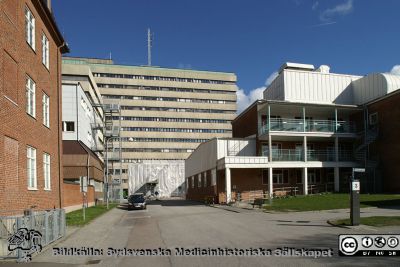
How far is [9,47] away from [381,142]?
3336 centimetres

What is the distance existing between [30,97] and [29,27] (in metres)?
3.32

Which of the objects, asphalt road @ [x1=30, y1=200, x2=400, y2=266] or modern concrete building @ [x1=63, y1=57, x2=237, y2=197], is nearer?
asphalt road @ [x1=30, y1=200, x2=400, y2=266]

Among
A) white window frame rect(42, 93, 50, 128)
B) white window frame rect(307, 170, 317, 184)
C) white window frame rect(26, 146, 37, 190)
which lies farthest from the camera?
white window frame rect(307, 170, 317, 184)

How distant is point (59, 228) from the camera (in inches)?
613

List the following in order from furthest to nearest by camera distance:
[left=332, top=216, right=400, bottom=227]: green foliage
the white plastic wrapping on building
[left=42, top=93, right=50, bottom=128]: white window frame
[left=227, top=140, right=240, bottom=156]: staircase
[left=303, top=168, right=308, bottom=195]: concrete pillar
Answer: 1. the white plastic wrapping on building
2. [left=227, top=140, right=240, bottom=156]: staircase
3. [left=303, top=168, right=308, bottom=195]: concrete pillar
4. [left=42, top=93, right=50, bottom=128]: white window frame
5. [left=332, top=216, right=400, bottom=227]: green foliage

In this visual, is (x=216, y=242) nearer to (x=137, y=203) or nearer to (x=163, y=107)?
(x=137, y=203)

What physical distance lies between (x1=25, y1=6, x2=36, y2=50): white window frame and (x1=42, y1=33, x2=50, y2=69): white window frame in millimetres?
2292

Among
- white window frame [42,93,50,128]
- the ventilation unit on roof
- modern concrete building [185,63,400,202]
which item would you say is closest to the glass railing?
modern concrete building [185,63,400,202]

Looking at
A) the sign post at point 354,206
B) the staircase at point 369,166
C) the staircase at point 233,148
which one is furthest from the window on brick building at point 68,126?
the sign post at point 354,206

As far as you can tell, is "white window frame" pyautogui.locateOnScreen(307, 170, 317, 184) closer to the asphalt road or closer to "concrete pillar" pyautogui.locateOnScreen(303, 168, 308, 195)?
"concrete pillar" pyautogui.locateOnScreen(303, 168, 308, 195)

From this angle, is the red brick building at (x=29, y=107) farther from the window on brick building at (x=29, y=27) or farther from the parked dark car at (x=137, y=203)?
the parked dark car at (x=137, y=203)

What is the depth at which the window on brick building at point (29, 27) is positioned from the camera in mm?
20073

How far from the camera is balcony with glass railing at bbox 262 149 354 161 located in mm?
41053

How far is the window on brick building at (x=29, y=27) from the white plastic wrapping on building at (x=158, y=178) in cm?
7058
